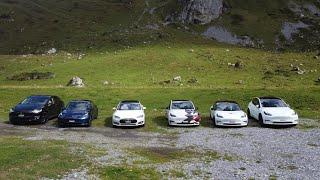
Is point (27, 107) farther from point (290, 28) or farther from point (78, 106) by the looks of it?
point (290, 28)

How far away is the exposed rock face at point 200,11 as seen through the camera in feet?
424

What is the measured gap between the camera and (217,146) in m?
28.1

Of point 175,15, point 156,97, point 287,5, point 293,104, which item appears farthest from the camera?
point 287,5

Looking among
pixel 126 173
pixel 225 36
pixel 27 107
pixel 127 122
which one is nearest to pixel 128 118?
pixel 127 122

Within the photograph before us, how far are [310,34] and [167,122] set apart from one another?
9500 centimetres

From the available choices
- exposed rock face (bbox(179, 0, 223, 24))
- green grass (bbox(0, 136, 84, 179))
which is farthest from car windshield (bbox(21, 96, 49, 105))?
exposed rock face (bbox(179, 0, 223, 24))

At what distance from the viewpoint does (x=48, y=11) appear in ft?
453

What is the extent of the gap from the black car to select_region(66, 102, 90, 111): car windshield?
214 centimetres

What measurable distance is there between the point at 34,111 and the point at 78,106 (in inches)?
143

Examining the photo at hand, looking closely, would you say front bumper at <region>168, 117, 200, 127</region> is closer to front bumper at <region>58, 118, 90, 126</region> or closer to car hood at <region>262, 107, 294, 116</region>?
car hood at <region>262, 107, 294, 116</region>

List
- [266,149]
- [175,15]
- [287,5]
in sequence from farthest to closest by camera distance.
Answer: [287,5]
[175,15]
[266,149]

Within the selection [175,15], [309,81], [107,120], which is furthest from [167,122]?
[175,15]

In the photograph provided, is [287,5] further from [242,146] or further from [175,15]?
[242,146]

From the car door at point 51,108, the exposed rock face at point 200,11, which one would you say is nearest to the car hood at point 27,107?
the car door at point 51,108
